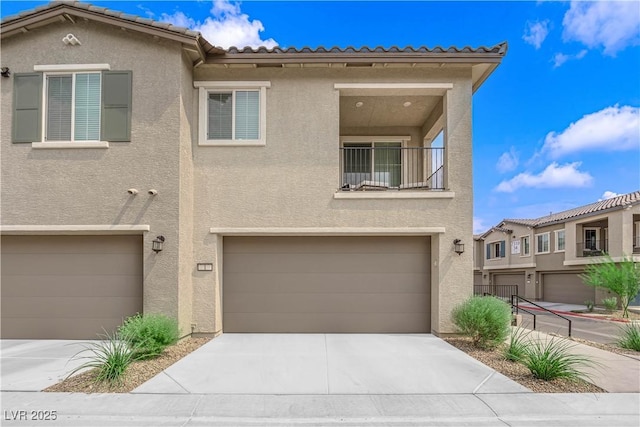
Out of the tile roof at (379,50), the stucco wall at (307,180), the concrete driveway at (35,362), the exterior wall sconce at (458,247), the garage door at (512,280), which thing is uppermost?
the tile roof at (379,50)

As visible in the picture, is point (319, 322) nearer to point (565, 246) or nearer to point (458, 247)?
point (458, 247)

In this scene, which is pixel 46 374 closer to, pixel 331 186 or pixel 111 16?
pixel 331 186

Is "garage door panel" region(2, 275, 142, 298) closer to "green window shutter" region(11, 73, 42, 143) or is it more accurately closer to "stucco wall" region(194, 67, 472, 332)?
"stucco wall" region(194, 67, 472, 332)

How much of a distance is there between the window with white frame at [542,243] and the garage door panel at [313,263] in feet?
69.2

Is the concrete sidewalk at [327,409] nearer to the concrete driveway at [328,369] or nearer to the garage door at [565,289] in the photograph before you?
the concrete driveway at [328,369]

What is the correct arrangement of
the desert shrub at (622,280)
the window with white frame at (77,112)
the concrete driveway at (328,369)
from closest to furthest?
the concrete driveway at (328,369) → the window with white frame at (77,112) → the desert shrub at (622,280)

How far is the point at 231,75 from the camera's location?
9531 millimetres

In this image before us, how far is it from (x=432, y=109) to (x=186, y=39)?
6977 mm

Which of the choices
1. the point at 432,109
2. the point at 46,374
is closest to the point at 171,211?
the point at 46,374

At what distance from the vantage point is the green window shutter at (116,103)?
28.5ft

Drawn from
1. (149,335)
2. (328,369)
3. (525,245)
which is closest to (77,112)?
(149,335)

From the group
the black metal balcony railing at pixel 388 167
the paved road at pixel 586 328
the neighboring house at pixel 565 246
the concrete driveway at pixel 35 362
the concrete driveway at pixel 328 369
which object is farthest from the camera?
the neighboring house at pixel 565 246

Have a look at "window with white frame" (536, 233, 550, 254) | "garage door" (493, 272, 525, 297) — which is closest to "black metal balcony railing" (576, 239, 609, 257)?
"window with white frame" (536, 233, 550, 254)

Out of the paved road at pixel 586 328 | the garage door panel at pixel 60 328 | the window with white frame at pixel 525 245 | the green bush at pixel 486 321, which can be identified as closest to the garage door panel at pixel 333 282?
the green bush at pixel 486 321
